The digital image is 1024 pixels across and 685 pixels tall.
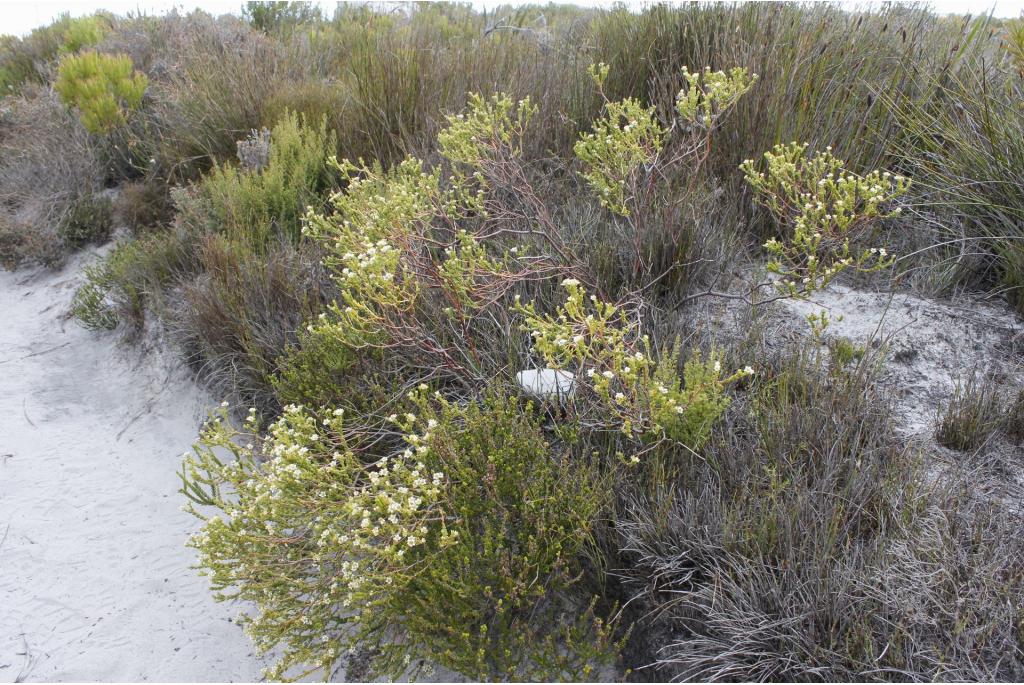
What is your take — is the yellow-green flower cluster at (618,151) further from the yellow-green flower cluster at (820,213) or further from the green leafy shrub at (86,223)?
the green leafy shrub at (86,223)

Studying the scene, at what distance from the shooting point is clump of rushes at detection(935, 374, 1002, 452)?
2.71m

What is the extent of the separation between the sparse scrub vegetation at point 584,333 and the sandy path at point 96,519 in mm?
262

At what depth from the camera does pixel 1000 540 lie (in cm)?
223

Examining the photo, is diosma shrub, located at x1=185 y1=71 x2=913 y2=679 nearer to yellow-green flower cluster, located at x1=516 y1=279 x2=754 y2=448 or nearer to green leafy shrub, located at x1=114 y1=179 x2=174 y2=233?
yellow-green flower cluster, located at x1=516 y1=279 x2=754 y2=448

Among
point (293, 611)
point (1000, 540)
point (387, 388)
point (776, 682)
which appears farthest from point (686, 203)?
point (293, 611)

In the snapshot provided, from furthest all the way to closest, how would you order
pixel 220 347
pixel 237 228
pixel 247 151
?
pixel 247 151
pixel 237 228
pixel 220 347

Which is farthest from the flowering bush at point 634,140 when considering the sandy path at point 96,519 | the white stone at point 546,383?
the sandy path at point 96,519

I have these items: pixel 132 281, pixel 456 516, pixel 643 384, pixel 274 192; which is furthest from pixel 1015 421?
pixel 132 281

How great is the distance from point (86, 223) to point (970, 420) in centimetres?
607

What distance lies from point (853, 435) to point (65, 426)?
4.21m

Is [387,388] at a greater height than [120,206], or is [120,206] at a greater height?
[120,206]

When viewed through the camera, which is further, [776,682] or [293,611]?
[293,611]

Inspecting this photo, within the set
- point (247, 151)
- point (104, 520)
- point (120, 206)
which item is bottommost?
point (104, 520)

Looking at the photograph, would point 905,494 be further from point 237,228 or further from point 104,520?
point 237,228
